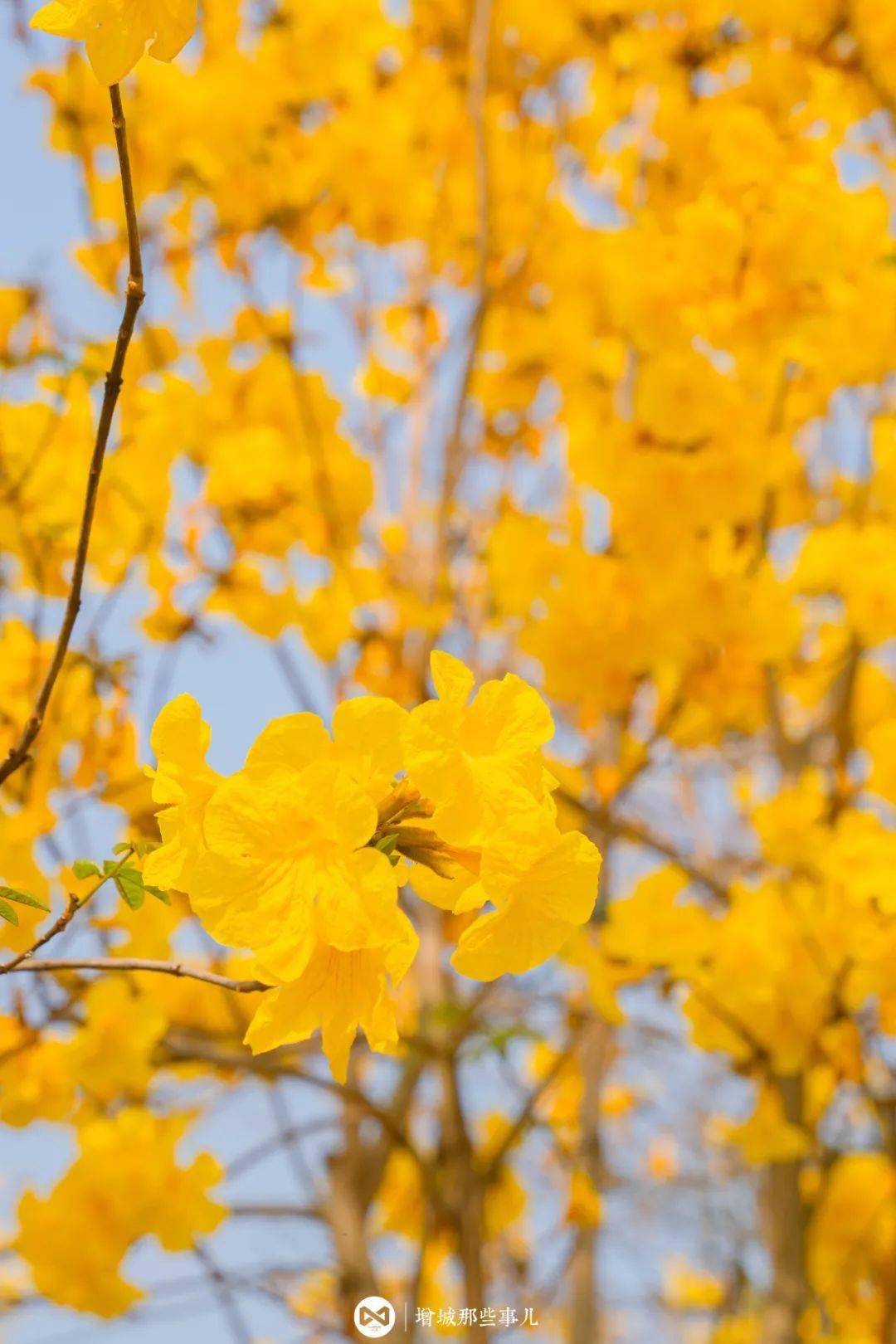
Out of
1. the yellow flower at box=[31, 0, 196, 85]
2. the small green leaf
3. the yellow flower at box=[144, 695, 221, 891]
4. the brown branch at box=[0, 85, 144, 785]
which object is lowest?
the small green leaf

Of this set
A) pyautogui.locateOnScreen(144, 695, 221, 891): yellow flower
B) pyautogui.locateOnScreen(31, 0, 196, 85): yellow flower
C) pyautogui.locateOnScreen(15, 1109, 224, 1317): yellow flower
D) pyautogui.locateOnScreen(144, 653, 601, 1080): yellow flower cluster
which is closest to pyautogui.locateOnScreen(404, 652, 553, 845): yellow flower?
pyautogui.locateOnScreen(144, 653, 601, 1080): yellow flower cluster

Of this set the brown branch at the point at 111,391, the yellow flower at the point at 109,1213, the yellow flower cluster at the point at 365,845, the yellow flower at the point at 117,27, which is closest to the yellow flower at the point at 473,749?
the yellow flower cluster at the point at 365,845

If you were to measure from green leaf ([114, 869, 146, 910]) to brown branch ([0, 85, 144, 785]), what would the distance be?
0.13m

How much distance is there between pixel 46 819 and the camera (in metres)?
1.83

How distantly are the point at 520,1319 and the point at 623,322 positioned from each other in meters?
1.98

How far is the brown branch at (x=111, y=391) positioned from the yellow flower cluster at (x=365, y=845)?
0.15m

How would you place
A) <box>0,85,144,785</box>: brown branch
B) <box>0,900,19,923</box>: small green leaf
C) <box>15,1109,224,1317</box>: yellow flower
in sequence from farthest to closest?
1. <box>15,1109,224,1317</box>: yellow flower
2. <box>0,900,19,923</box>: small green leaf
3. <box>0,85,144,785</box>: brown branch

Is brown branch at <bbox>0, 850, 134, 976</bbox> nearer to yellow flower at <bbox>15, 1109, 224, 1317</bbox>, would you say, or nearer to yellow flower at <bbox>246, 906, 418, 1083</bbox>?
yellow flower at <bbox>246, 906, 418, 1083</bbox>

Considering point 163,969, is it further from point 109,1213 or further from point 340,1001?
point 109,1213

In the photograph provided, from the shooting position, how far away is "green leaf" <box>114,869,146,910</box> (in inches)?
40.6

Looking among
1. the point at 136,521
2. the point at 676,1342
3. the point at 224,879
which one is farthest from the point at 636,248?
the point at 676,1342

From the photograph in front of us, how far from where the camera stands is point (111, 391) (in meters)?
0.99

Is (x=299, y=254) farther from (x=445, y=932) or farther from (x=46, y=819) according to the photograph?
(x=46, y=819)

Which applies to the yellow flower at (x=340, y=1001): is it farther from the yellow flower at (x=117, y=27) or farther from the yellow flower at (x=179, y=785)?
the yellow flower at (x=117, y=27)
